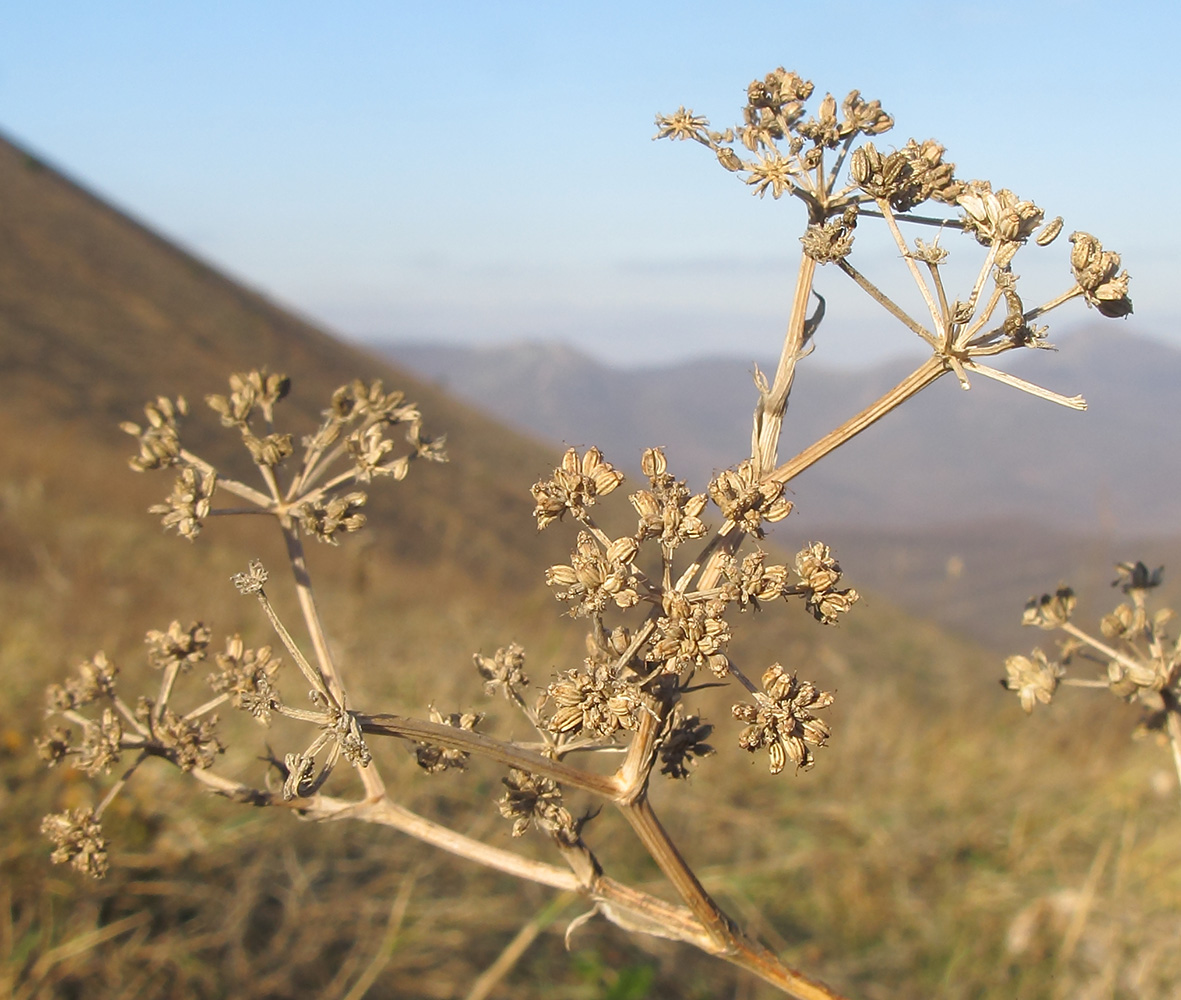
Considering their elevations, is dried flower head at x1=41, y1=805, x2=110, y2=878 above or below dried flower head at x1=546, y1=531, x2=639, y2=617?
below

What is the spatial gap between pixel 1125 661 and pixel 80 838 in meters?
1.84

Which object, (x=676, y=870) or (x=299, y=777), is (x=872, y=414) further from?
(x=299, y=777)

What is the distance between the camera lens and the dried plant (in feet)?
5.47

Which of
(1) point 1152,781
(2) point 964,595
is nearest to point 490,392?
(2) point 964,595

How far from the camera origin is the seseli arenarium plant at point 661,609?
1234mm

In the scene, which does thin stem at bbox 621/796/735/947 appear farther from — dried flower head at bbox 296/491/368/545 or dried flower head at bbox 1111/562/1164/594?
dried flower head at bbox 1111/562/1164/594

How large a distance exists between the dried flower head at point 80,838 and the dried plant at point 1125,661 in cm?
163

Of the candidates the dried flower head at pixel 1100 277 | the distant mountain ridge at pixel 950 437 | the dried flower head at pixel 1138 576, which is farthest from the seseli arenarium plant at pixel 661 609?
the distant mountain ridge at pixel 950 437

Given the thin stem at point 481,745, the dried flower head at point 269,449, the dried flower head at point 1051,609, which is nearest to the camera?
the thin stem at point 481,745

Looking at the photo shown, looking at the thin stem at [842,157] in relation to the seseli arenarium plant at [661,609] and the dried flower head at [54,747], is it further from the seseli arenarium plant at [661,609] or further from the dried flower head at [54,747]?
the dried flower head at [54,747]

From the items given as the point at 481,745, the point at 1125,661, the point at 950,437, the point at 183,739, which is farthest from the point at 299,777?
the point at 950,437

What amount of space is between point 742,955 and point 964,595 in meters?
37.7

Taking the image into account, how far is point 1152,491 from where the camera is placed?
68562 mm

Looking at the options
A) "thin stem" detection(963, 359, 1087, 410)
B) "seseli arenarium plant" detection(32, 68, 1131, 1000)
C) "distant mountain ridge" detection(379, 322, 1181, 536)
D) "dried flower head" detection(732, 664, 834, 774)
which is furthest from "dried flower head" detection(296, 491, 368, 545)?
"distant mountain ridge" detection(379, 322, 1181, 536)
